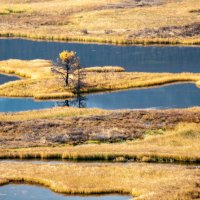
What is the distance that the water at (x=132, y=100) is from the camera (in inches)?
3189

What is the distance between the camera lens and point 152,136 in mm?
65688

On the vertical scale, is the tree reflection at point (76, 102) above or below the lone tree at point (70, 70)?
below

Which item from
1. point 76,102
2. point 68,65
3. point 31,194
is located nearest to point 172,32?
point 68,65

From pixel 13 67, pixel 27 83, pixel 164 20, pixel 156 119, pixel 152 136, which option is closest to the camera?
pixel 152 136

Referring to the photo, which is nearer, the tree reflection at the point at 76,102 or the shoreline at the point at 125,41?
the tree reflection at the point at 76,102

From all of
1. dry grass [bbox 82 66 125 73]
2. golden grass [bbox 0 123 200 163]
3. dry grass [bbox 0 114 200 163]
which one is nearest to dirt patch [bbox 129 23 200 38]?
dry grass [bbox 82 66 125 73]

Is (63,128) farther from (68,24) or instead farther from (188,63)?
(68,24)

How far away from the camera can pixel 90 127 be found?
68.0 meters

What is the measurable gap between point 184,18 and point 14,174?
334 ft

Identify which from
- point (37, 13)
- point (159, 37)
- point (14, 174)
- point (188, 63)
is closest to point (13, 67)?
point (188, 63)

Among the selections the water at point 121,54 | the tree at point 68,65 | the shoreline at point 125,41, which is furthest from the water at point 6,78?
the shoreline at point 125,41

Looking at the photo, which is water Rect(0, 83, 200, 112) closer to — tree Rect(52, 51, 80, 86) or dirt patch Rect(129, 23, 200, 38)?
tree Rect(52, 51, 80, 86)

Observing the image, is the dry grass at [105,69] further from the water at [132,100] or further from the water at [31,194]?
the water at [31,194]

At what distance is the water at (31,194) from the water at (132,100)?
2779cm
